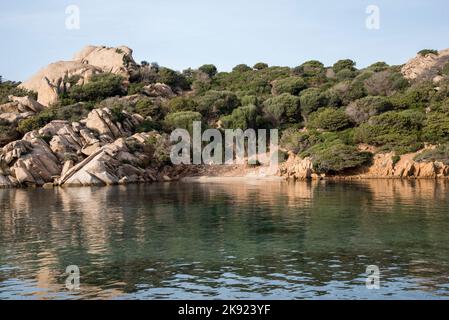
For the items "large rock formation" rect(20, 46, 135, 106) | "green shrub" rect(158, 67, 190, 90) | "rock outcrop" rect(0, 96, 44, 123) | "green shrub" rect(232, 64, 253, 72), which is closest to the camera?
"rock outcrop" rect(0, 96, 44, 123)

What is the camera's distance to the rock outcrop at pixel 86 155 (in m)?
72.3

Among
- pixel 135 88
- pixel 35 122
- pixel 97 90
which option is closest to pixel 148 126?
pixel 35 122

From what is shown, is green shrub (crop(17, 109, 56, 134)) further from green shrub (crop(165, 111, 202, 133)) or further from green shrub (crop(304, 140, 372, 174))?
green shrub (crop(304, 140, 372, 174))

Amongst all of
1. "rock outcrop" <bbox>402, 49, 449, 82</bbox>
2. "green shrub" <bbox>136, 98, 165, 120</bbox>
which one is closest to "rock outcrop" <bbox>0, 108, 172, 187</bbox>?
"green shrub" <bbox>136, 98, 165, 120</bbox>

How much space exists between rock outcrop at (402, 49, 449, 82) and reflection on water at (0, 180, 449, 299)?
6520 centimetres

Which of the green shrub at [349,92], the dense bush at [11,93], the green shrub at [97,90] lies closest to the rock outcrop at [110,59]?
the green shrub at [97,90]

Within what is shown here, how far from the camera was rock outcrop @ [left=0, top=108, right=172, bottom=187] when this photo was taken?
237 ft

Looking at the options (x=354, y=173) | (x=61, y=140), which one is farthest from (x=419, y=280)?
(x=61, y=140)

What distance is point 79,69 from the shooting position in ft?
389

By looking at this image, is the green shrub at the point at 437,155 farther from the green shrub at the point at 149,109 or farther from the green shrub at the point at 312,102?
the green shrub at the point at 149,109

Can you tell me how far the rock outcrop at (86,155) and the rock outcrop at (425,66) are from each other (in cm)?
5510

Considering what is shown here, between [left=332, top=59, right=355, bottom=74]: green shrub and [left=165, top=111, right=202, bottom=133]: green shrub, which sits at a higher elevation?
[left=332, top=59, right=355, bottom=74]: green shrub

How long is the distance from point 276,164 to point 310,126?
43.5 ft

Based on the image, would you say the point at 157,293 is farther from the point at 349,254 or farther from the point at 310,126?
the point at 310,126
